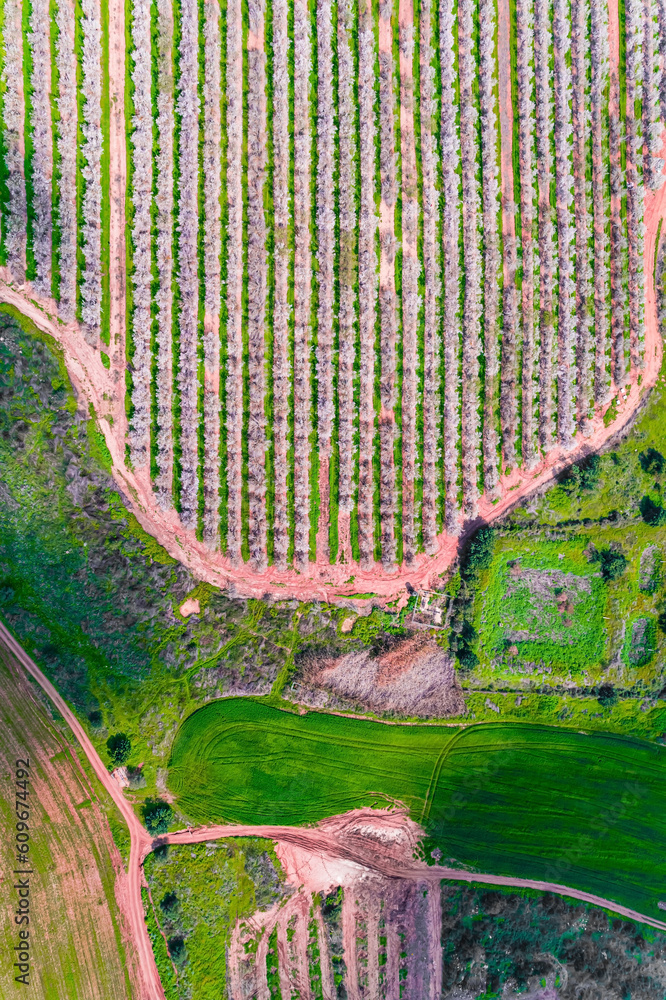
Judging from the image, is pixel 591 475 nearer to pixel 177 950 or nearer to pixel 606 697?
pixel 606 697

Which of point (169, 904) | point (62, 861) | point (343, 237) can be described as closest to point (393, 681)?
point (169, 904)

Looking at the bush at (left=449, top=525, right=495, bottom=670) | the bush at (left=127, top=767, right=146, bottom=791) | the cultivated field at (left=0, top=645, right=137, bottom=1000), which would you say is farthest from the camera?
the bush at (left=449, top=525, right=495, bottom=670)

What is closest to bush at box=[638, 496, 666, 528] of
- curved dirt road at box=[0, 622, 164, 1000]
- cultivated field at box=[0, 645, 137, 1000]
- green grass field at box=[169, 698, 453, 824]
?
green grass field at box=[169, 698, 453, 824]

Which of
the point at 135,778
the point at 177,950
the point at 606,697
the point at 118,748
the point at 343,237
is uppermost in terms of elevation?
the point at 343,237

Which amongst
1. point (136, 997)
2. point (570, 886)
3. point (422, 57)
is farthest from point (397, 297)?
point (136, 997)

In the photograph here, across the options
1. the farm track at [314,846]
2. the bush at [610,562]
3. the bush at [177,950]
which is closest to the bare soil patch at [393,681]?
the farm track at [314,846]

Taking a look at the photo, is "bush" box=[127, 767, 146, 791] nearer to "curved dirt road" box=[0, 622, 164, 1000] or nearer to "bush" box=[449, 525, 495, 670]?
"curved dirt road" box=[0, 622, 164, 1000]

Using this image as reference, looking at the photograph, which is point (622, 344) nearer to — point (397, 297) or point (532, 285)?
point (532, 285)
